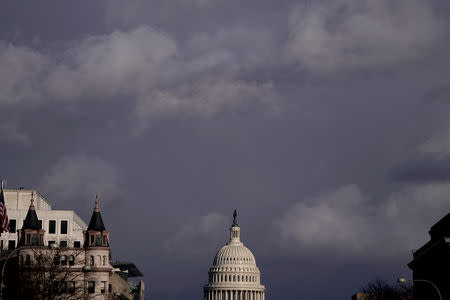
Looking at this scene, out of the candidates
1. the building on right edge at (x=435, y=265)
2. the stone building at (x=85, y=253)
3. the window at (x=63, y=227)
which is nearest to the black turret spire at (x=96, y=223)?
the stone building at (x=85, y=253)

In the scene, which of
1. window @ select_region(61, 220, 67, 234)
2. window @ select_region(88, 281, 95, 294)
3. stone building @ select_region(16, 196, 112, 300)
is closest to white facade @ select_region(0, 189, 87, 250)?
window @ select_region(61, 220, 67, 234)

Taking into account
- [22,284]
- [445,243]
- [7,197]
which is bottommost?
[22,284]

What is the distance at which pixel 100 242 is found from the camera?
158625 millimetres

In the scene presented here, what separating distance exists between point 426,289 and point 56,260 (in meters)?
65.2

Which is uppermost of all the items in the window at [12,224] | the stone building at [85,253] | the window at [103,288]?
the window at [12,224]

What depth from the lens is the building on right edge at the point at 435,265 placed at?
5669 inches

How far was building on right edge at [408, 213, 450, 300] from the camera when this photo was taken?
472ft

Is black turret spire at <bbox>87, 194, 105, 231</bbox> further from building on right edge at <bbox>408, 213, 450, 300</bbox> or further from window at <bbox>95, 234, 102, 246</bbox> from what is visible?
building on right edge at <bbox>408, 213, 450, 300</bbox>

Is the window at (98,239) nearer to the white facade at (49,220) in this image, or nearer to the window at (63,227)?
the white facade at (49,220)

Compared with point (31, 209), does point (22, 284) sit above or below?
below

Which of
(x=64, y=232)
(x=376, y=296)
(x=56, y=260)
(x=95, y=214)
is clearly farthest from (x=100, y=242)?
(x=376, y=296)

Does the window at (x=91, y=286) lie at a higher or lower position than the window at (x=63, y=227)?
lower

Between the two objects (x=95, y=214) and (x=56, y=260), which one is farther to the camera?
(x=95, y=214)

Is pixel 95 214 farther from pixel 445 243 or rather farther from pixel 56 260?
pixel 445 243
